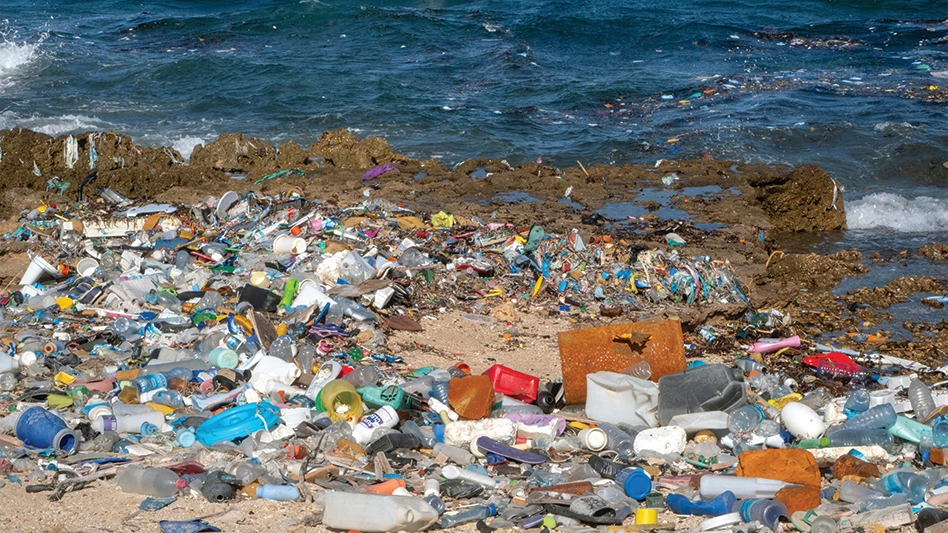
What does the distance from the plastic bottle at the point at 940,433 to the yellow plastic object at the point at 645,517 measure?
181 centimetres

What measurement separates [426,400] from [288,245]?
3.11 m

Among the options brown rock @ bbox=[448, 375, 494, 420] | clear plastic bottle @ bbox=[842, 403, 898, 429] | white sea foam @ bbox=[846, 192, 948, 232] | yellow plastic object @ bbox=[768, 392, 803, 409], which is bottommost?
white sea foam @ bbox=[846, 192, 948, 232]

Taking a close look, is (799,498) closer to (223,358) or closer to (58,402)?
(223,358)

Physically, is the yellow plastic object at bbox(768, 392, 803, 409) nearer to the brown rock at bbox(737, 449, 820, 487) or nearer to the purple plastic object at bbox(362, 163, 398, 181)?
the brown rock at bbox(737, 449, 820, 487)

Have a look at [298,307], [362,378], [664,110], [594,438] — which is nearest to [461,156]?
[664,110]

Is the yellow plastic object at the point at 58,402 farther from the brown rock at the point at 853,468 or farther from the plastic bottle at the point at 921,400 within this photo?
the plastic bottle at the point at 921,400

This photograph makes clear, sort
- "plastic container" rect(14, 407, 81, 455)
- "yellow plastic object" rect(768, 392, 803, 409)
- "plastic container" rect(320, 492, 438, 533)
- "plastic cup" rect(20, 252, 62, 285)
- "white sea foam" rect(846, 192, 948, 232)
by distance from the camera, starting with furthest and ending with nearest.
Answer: "white sea foam" rect(846, 192, 948, 232)
"plastic cup" rect(20, 252, 62, 285)
"yellow plastic object" rect(768, 392, 803, 409)
"plastic container" rect(14, 407, 81, 455)
"plastic container" rect(320, 492, 438, 533)

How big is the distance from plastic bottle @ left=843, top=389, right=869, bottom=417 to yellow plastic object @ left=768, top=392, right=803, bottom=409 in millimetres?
351

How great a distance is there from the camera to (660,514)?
3898 millimetres

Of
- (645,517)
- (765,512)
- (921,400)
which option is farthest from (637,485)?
(921,400)

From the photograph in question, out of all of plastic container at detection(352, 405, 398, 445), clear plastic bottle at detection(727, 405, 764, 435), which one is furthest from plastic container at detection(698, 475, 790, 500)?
plastic container at detection(352, 405, 398, 445)

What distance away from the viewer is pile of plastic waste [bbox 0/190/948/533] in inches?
157

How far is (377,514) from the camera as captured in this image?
362cm

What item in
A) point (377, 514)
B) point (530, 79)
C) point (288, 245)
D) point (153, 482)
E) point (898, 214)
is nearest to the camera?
point (377, 514)
